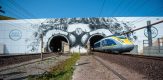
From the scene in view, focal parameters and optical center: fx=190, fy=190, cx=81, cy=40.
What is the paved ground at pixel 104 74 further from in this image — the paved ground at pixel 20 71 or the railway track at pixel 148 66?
the paved ground at pixel 20 71

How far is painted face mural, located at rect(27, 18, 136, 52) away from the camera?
46356mm

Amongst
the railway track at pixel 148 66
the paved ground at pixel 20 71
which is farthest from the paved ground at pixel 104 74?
the paved ground at pixel 20 71

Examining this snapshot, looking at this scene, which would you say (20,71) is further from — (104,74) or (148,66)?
(148,66)

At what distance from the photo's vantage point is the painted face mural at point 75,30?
46356mm

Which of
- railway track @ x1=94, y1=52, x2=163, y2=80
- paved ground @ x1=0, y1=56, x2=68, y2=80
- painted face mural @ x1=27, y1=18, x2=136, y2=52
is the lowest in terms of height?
paved ground @ x1=0, y1=56, x2=68, y2=80

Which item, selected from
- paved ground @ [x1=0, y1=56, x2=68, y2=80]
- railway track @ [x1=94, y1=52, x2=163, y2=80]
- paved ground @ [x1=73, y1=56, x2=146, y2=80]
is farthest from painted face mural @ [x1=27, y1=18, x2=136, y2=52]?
paved ground @ [x1=73, y1=56, x2=146, y2=80]

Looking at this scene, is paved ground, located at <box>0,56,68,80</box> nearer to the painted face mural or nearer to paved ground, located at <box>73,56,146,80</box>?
paved ground, located at <box>73,56,146,80</box>

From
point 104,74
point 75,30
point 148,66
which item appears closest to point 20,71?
point 104,74

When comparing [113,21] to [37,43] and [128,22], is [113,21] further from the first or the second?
[37,43]

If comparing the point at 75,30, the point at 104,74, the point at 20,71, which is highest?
the point at 75,30

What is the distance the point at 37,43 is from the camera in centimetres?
4647

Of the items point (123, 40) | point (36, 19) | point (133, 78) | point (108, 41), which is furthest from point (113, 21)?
point (133, 78)

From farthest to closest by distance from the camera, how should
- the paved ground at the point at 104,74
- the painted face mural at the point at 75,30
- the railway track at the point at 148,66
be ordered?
the painted face mural at the point at 75,30, the paved ground at the point at 104,74, the railway track at the point at 148,66

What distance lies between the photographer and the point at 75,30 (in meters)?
47.0
